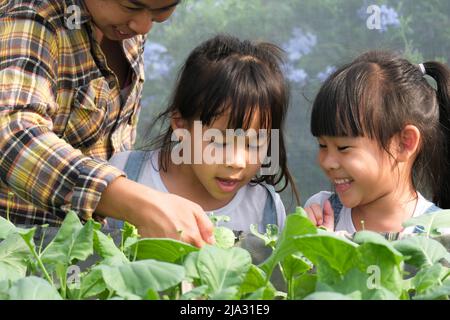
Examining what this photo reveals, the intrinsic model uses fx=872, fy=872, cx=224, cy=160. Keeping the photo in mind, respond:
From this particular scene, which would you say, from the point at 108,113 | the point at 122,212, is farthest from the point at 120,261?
the point at 108,113

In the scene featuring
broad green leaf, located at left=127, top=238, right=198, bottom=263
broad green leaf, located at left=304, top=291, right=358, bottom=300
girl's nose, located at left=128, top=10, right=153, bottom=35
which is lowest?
broad green leaf, located at left=304, top=291, right=358, bottom=300

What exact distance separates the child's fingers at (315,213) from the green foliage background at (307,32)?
2.55 feet

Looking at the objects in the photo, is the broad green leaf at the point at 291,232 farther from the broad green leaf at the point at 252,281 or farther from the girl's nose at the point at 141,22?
the girl's nose at the point at 141,22

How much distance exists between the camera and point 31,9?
5.03 ft

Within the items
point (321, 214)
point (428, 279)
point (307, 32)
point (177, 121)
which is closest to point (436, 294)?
point (428, 279)

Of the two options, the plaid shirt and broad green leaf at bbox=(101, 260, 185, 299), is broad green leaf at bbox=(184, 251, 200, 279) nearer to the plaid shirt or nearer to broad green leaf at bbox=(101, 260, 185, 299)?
broad green leaf at bbox=(101, 260, 185, 299)

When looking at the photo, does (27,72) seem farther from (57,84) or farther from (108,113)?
(108,113)

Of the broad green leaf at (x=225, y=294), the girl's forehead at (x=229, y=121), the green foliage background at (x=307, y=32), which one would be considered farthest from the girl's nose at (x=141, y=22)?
the green foliage background at (x=307, y=32)

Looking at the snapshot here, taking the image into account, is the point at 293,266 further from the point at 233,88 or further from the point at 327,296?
the point at 233,88

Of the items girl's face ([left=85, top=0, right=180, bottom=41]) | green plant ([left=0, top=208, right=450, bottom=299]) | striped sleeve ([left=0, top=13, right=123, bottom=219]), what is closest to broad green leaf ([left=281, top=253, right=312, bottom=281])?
green plant ([left=0, top=208, right=450, bottom=299])

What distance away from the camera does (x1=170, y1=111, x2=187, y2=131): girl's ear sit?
1802 mm

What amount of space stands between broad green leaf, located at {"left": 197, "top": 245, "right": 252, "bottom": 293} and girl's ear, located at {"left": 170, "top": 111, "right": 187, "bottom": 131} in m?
1.02

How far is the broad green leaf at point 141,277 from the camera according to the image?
72cm
